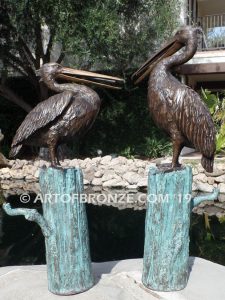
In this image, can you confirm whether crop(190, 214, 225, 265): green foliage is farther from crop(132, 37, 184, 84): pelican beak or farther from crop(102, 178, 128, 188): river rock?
crop(132, 37, 184, 84): pelican beak

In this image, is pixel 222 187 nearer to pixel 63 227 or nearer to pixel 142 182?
pixel 142 182

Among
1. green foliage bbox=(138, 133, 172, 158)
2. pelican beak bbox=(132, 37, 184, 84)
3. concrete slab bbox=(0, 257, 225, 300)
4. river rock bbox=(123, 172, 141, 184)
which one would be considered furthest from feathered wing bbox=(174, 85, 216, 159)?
green foliage bbox=(138, 133, 172, 158)

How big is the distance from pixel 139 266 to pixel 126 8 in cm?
717

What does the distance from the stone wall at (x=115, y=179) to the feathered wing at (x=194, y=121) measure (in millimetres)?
3852

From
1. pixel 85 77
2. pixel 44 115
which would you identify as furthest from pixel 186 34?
pixel 44 115

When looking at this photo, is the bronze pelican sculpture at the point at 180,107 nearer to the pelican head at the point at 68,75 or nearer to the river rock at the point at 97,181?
the pelican head at the point at 68,75

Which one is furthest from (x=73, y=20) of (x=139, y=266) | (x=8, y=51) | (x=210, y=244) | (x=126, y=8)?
(x=139, y=266)

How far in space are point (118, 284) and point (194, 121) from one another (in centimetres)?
154

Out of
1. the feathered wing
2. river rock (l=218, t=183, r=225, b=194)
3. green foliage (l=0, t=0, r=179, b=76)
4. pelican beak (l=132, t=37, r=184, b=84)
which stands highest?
green foliage (l=0, t=0, r=179, b=76)

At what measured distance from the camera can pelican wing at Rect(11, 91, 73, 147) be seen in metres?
2.93

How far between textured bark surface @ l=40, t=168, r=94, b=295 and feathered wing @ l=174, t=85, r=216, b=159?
0.93 m

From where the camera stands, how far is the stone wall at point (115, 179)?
281 inches

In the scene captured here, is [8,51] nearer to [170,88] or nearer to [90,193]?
[90,193]

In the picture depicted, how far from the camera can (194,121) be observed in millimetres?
2877
